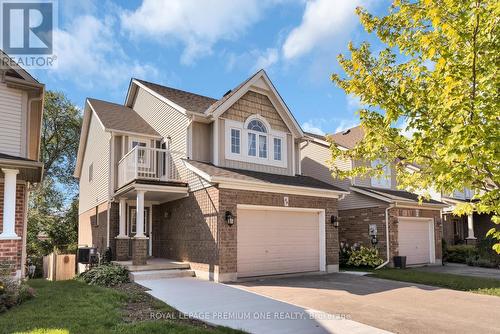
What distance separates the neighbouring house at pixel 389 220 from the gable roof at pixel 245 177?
2901mm

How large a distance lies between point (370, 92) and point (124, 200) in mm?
11397

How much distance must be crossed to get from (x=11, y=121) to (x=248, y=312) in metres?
9.07

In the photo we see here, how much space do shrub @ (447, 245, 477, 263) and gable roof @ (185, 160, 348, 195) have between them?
9707 mm

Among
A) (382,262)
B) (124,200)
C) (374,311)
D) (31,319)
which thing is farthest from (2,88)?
(382,262)

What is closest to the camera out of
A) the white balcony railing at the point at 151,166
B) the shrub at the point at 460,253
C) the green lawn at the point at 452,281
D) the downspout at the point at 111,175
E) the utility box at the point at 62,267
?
the green lawn at the point at 452,281

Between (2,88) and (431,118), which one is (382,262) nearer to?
(431,118)

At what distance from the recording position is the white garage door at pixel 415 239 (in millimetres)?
18156

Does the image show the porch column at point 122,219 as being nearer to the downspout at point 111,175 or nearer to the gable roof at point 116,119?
the downspout at point 111,175

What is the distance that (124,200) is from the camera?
15.1 metres

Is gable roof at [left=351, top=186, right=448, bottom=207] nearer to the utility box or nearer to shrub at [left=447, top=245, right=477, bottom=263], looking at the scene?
shrub at [left=447, top=245, right=477, bottom=263]

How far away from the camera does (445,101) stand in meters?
4.64

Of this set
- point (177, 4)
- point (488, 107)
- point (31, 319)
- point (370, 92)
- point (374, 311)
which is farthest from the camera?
point (177, 4)

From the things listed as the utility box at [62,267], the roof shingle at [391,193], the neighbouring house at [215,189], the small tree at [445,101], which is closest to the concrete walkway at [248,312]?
the neighbouring house at [215,189]

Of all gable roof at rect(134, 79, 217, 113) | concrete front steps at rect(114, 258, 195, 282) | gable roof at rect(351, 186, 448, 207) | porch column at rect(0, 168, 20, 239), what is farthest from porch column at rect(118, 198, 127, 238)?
gable roof at rect(351, 186, 448, 207)
